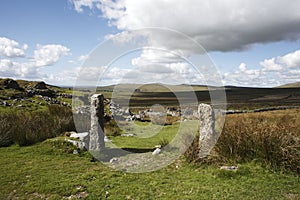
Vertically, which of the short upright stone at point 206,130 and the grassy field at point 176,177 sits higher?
the short upright stone at point 206,130

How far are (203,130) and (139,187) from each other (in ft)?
14.9

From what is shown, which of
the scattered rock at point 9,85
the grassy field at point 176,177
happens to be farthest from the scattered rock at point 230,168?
the scattered rock at point 9,85

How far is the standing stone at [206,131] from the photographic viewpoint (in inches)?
425

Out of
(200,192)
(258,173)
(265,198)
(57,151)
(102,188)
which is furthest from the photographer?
(57,151)

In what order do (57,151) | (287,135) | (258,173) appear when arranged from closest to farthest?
1. (258,173)
2. (287,135)
3. (57,151)

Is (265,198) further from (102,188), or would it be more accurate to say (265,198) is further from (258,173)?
(102,188)

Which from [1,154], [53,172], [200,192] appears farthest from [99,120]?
[200,192]

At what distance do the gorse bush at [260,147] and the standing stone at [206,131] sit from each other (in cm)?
26

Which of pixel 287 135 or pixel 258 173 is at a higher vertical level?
pixel 287 135

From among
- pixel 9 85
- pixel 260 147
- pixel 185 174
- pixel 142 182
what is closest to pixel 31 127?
pixel 142 182

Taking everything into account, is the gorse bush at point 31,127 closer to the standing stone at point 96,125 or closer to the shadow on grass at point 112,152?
the standing stone at point 96,125

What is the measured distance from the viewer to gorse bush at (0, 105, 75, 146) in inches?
584

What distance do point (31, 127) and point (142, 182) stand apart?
10.2m

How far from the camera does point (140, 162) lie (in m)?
11.3
